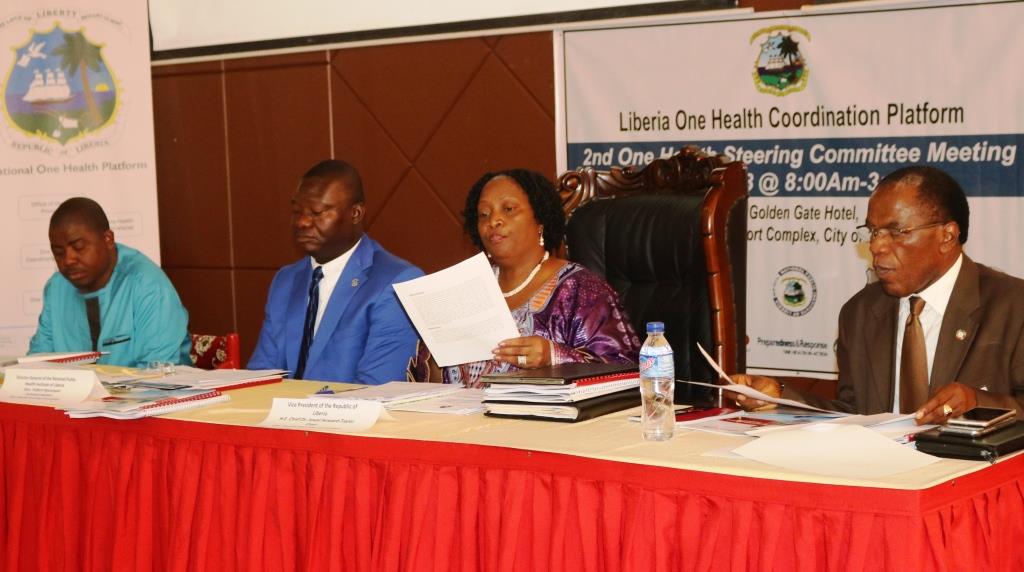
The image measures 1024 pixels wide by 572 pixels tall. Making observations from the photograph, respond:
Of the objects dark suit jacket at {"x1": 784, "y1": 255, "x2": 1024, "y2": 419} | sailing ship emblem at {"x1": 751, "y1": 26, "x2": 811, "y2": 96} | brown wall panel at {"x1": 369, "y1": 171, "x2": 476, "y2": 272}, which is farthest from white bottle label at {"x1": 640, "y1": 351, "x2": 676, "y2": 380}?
brown wall panel at {"x1": 369, "y1": 171, "x2": 476, "y2": 272}

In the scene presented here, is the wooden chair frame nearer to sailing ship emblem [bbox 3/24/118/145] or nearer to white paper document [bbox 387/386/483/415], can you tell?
white paper document [bbox 387/386/483/415]

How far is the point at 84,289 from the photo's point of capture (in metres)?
4.16

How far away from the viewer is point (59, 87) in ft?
18.0

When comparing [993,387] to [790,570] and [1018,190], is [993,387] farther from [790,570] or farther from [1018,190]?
[1018,190]

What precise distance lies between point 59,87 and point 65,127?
0.18m

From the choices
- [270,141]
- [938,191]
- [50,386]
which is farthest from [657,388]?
[270,141]

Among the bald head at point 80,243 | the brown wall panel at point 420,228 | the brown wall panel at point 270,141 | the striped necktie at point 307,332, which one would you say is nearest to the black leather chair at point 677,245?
the striped necktie at point 307,332

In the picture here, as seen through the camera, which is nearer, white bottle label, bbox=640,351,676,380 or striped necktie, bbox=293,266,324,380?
white bottle label, bbox=640,351,676,380

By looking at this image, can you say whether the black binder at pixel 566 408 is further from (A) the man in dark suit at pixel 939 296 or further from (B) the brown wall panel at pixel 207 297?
(B) the brown wall panel at pixel 207 297

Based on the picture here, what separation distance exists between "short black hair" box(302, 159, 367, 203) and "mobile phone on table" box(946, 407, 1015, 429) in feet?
6.79

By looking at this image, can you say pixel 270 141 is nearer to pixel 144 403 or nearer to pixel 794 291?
pixel 794 291

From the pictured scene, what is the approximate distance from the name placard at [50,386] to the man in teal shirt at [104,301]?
853mm

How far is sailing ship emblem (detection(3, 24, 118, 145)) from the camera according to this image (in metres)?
5.46

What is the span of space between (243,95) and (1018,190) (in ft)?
11.9
